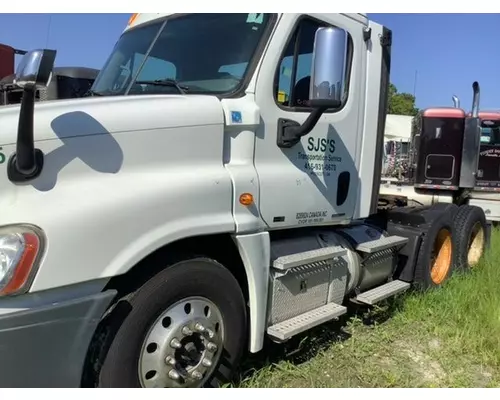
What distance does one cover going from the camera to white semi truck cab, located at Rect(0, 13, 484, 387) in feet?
8.00

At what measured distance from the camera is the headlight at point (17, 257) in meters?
2.32

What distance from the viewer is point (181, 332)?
9.58ft

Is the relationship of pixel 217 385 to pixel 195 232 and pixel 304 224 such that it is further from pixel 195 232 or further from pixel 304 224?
pixel 304 224

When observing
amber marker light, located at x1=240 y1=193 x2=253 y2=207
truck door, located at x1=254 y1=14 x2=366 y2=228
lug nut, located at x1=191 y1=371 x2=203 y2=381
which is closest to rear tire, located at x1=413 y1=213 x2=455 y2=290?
truck door, located at x1=254 y1=14 x2=366 y2=228

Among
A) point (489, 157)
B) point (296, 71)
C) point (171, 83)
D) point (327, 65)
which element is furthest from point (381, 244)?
point (489, 157)

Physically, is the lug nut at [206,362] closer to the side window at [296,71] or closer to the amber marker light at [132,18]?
the side window at [296,71]

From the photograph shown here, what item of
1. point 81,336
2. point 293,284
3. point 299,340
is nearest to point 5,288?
point 81,336

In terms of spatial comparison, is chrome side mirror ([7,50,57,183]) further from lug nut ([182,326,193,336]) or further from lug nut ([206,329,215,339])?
lug nut ([206,329,215,339])

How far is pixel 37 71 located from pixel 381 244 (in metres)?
3.33

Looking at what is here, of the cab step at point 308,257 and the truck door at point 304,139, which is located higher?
the truck door at point 304,139

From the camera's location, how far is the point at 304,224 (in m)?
3.89

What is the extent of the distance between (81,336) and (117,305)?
0.24 meters

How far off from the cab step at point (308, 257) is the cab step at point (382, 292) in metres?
0.56

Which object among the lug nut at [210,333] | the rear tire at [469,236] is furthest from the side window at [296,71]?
the rear tire at [469,236]
